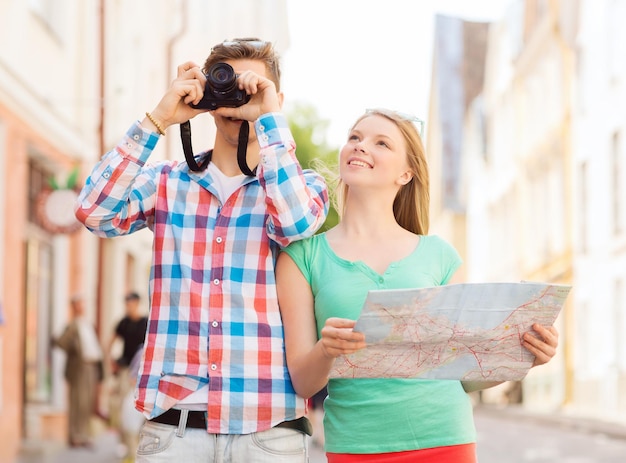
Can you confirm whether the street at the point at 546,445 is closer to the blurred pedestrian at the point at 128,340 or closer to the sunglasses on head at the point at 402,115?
the blurred pedestrian at the point at 128,340

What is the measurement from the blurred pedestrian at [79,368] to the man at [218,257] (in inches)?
407

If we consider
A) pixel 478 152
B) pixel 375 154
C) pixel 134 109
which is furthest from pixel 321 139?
pixel 375 154

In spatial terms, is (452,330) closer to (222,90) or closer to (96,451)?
(222,90)

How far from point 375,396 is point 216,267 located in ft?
1.69

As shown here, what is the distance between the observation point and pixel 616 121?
2241 cm

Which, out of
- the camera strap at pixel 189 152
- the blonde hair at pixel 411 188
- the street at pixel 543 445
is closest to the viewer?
the camera strap at pixel 189 152

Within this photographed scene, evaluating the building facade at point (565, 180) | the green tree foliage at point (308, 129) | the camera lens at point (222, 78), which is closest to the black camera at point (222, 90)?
the camera lens at point (222, 78)

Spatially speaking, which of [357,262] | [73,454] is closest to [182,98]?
[357,262]

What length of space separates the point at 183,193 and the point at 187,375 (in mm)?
476

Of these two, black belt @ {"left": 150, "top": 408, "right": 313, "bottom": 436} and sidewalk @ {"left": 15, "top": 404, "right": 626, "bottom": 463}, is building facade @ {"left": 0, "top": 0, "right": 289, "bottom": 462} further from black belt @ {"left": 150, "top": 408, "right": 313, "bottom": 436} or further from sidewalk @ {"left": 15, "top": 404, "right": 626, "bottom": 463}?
black belt @ {"left": 150, "top": 408, "right": 313, "bottom": 436}

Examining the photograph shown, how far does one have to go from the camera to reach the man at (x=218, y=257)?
283cm

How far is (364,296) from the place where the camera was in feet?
9.98

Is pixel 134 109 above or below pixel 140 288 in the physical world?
above

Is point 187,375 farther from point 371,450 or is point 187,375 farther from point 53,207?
point 53,207
